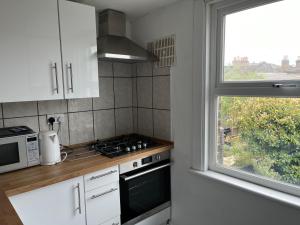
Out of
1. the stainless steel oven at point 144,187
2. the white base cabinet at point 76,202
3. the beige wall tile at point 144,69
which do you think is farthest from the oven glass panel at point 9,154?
the beige wall tile at point 144,69

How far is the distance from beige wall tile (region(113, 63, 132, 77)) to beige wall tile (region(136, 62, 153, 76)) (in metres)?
0.11

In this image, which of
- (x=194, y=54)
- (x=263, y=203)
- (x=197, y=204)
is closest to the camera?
(x=263, y=203)

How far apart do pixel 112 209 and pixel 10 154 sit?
0.82m

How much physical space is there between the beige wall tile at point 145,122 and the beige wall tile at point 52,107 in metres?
0.78

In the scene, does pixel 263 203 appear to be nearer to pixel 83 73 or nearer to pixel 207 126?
pixel 207 126

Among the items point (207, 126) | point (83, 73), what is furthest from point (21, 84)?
point (207, 126)

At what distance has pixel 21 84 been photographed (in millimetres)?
1415

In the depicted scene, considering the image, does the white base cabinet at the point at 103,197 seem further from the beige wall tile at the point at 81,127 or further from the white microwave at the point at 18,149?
the beige wall tile at the point at 81,127

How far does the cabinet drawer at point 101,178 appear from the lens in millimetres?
1524

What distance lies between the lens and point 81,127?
2.05 meters

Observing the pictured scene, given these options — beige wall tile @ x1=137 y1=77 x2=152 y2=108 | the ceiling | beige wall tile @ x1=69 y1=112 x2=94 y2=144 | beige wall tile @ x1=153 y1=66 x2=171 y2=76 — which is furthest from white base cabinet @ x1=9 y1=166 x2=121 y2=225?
the ceiling

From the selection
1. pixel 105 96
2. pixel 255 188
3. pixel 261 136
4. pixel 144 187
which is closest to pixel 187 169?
pixel 144 187

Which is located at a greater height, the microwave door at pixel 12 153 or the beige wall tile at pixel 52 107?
the beige wall tile at pixel 52 107

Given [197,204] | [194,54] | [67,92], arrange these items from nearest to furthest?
[67,92], [194,54], [197,204]
